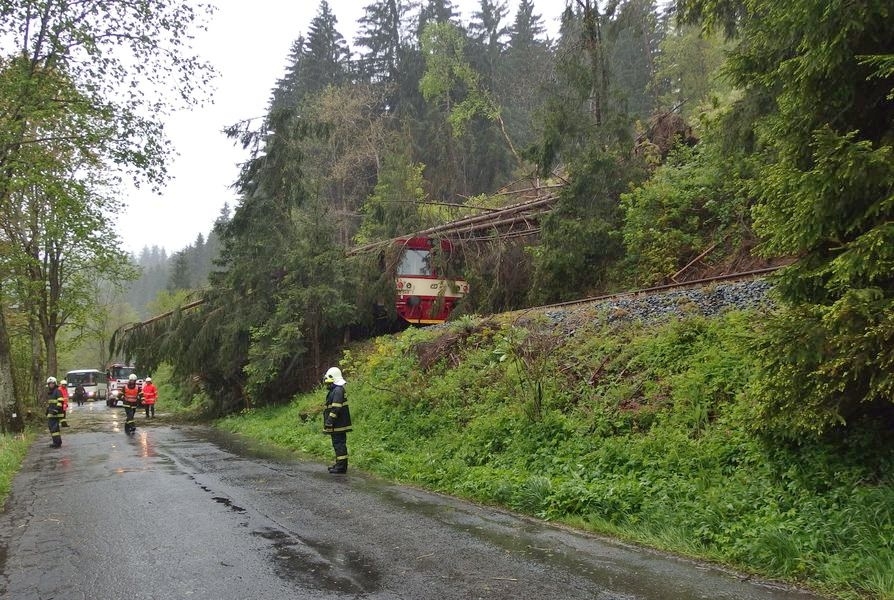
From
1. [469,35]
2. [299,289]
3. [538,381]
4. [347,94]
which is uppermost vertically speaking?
[469,35]

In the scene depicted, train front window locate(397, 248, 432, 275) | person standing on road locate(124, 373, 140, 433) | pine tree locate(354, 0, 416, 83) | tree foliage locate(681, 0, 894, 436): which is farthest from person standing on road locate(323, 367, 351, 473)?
pine tree locate(354, 0, 416, 83)

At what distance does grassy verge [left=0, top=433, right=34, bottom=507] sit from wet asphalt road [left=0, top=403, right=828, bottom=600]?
0.34m

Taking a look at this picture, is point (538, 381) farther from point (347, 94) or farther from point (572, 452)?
point (347, 94)

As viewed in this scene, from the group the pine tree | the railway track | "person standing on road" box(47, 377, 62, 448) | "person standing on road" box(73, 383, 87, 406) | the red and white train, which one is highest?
the pine tree

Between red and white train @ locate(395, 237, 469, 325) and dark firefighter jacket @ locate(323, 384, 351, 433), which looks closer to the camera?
dark firefighter jacket @ locate(323, 384, 351, 433)

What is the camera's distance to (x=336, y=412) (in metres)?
10.5

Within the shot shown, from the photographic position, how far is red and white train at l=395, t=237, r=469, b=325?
2025 cm

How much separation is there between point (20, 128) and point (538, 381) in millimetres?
13745

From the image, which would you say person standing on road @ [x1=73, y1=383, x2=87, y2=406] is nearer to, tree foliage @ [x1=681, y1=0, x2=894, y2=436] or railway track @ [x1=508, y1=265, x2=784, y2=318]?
railway track @ [x1=508, y1=265, x2=784, y2=318]

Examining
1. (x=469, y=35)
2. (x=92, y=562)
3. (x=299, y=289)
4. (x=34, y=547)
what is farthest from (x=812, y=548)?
(x=469, y=35)

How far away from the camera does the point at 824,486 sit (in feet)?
18.4

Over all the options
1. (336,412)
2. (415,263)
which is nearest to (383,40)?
(415,263)

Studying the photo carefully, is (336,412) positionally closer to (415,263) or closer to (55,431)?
(55,431)

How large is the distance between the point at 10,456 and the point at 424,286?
1185 cm
